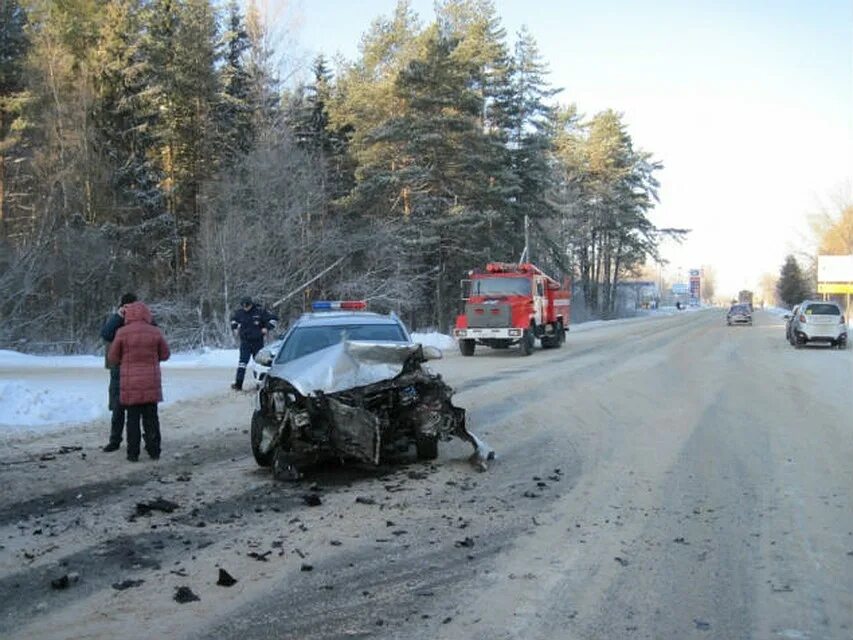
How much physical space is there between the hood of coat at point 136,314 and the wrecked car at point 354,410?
159 cm

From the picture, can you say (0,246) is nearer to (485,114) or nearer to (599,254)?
(485,114)

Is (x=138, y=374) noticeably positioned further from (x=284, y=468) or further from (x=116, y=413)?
(x=284, y=468)

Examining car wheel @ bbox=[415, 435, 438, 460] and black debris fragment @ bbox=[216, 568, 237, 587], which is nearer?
black debris fragment @ bbox=[216, 568, 237, 587]

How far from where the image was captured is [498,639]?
12.7 feet

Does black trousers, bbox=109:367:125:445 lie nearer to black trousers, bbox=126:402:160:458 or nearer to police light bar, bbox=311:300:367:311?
black trousers, bbox=126:402:160:458

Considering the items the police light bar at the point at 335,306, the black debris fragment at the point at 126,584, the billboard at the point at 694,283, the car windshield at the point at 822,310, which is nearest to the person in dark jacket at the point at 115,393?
the police light bar at the point at 335,306

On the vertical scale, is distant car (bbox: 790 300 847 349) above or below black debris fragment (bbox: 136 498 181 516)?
above

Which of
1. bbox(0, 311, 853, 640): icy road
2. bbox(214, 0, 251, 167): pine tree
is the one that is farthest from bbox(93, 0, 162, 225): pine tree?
bbox(0, 311, 853, 640): icy road

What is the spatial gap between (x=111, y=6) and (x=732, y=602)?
36110 millimetres

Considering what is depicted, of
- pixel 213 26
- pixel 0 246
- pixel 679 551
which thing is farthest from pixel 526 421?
pixel 213 26

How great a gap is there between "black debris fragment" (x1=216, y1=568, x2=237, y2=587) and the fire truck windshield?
20.2 metres

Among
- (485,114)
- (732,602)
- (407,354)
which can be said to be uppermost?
(485,114)

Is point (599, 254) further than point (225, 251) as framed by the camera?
Yes

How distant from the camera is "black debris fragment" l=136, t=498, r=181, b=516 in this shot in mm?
6381
